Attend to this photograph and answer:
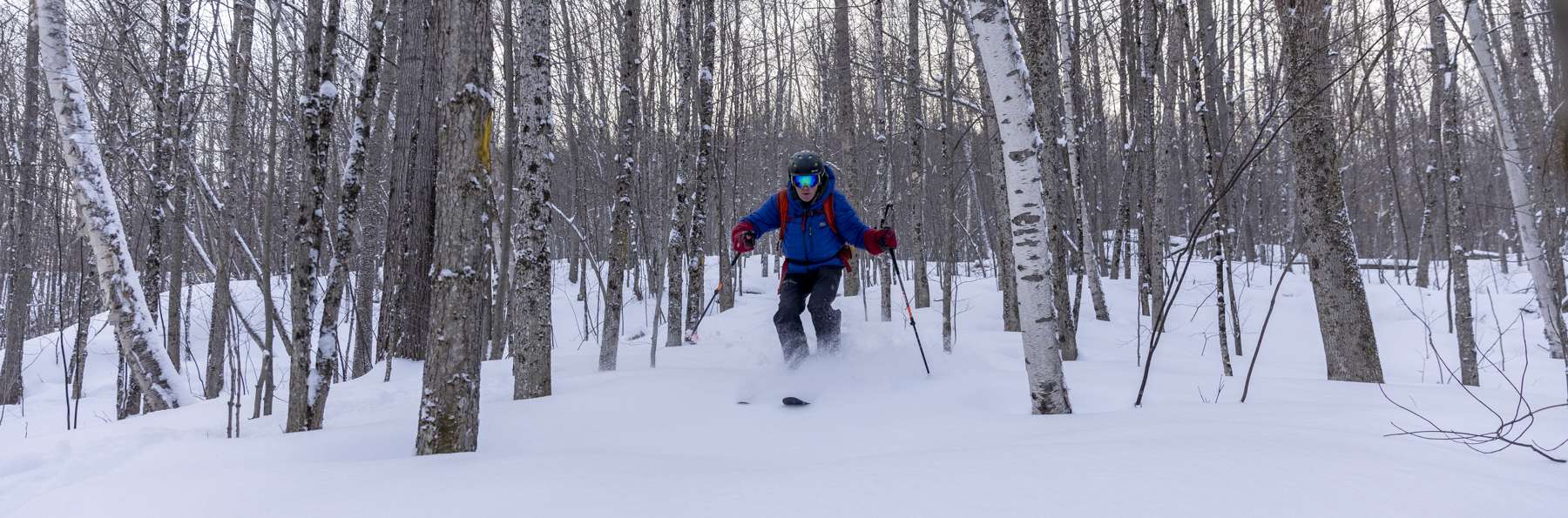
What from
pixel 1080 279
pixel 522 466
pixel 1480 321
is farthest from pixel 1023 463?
pixel 1480 321

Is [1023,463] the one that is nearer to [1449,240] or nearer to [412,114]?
[412,114]

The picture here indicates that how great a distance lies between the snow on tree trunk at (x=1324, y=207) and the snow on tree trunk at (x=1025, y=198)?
285cm

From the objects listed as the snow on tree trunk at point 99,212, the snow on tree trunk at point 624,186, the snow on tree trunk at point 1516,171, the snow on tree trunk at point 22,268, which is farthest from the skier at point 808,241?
the snow on tree trunk at point 22,268

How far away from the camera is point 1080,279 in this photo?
8.16 m

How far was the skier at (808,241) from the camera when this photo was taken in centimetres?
577

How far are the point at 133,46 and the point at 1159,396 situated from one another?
1053 cm

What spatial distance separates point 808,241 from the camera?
19.3 feet

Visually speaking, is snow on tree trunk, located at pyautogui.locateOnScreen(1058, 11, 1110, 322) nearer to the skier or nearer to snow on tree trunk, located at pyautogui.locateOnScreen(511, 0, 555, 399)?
the skier

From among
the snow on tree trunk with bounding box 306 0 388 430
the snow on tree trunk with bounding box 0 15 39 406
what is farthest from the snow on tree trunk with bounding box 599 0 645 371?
the snow on tree trunk with bounding box 0 15 39 406

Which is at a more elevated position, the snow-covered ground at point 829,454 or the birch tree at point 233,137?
the birch tree at point 233,137

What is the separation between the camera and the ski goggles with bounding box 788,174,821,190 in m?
5.76

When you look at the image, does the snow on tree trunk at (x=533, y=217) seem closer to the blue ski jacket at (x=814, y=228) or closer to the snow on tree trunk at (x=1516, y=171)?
the blue ski jacket at (x=814, y=228)

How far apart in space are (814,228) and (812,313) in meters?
0.70

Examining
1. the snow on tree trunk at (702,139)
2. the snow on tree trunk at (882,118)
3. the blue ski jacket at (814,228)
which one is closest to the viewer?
the blue ski jacket at (814,228)
